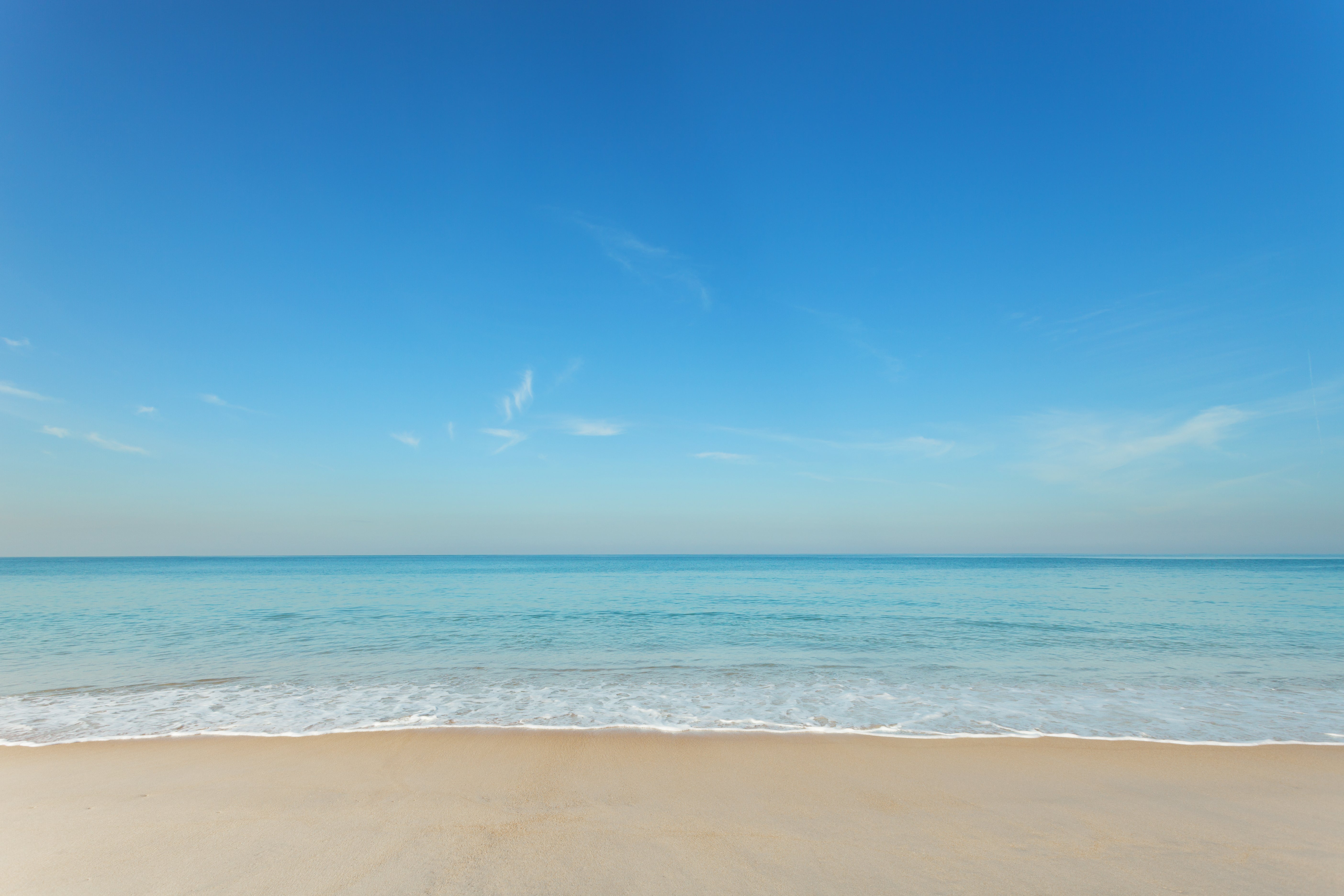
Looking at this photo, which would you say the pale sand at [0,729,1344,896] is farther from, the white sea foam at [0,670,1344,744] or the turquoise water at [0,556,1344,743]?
the turquoise water at [0,556,1344,743]

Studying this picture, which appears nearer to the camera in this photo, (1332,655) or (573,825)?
(573,825)

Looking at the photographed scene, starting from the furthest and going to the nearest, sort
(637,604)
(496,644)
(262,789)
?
(637,604) → (496,644) → (262,789)

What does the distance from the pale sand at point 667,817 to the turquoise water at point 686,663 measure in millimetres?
1051

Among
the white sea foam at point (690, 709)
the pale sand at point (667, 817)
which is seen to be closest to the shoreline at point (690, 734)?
the white sea foam at point (690, 709)

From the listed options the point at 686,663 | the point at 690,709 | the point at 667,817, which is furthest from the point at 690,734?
the point at 686,663

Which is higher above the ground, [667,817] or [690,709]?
[667,817]

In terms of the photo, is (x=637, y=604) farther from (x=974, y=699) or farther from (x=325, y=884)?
(x=325, y=884)

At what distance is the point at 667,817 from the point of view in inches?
194

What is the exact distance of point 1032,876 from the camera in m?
4.02

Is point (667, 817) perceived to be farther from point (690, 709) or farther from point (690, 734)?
point (690, 709)

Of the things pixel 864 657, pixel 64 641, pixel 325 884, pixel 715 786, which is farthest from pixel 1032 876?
pixel 64 641

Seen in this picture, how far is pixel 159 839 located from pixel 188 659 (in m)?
10.3

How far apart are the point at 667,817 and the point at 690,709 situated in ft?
12.5

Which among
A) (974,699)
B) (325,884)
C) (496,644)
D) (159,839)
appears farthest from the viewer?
(496,644)
